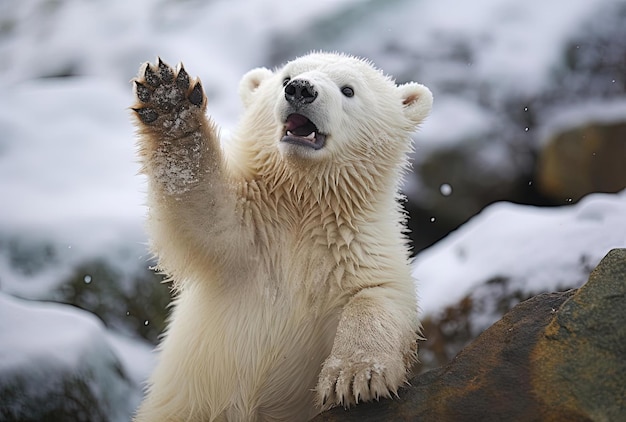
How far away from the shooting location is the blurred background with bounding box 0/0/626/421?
539cm

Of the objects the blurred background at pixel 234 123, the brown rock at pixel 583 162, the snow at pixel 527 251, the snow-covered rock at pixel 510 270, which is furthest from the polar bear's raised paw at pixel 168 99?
the brown rock at pixel 583 162

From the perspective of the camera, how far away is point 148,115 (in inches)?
125

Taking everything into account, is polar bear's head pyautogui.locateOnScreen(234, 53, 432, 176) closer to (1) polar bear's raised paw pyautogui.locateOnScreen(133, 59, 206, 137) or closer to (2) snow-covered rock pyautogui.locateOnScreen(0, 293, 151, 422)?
(1) polar bear's raised paw pyautogui.locateOnScreen(133, 59, 206, 137)

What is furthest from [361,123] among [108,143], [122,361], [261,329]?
[108,143]

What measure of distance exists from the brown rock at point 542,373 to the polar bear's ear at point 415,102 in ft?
4.87

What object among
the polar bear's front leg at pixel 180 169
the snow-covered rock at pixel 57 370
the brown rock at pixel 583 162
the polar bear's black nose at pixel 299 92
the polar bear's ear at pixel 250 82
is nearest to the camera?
the polar bear's front leg at pixel 180 169

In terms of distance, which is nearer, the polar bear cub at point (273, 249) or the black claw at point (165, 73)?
the black claw at point (165, 73)

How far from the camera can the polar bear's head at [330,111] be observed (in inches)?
142

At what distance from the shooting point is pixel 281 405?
3602mm

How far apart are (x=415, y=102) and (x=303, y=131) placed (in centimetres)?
91

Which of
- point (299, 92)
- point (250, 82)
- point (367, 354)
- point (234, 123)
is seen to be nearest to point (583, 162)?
point (234, 123)

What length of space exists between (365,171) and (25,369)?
2479 mm

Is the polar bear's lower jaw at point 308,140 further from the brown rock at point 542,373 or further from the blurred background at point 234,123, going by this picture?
the brown rock at point 542,373

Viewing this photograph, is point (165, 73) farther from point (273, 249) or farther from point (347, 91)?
point (347, 91)
